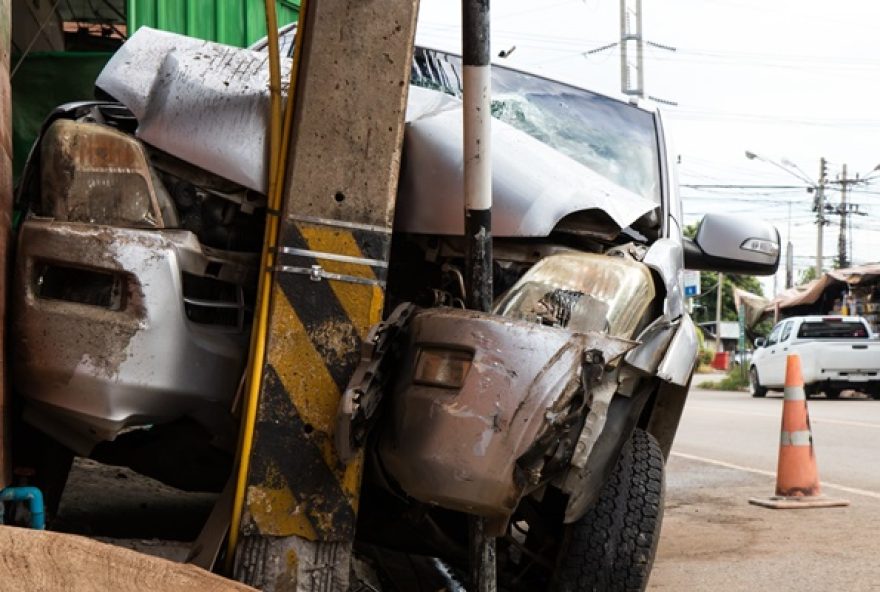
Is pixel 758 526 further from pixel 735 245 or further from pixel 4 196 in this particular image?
pixel 4 196

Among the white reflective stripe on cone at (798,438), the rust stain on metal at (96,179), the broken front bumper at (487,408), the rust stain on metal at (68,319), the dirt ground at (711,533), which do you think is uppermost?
the rust stain on metal at (96,179)

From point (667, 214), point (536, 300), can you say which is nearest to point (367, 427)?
point (536, 300)

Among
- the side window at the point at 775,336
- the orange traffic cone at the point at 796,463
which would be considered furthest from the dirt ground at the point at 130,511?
the side window at the point at 775,336

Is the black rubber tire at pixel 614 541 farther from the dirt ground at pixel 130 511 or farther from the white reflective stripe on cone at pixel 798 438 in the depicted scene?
the white reflective stripe on cone at pixel 798 438

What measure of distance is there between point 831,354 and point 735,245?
20.5 m

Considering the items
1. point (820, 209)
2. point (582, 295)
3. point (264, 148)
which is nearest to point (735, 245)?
point (582, 295)

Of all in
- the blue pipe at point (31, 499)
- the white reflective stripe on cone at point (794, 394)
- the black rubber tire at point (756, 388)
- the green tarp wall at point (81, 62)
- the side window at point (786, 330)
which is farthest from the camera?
the black rubber tire at point (756, 388)

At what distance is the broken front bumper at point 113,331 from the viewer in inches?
135

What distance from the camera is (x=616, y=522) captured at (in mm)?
3703

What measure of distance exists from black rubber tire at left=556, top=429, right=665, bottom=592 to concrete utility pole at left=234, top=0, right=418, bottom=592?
0.65m

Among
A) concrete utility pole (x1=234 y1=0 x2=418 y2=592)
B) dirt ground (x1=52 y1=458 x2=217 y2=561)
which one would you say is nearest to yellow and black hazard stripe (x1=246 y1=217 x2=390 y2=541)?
concrete utility pole (x1=234 y1=0 x2=418 y2=592)

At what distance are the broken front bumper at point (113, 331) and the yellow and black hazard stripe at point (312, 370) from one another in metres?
0.23

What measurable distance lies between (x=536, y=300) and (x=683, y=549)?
2726 millimetres

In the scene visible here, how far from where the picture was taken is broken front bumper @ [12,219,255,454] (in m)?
3.42
